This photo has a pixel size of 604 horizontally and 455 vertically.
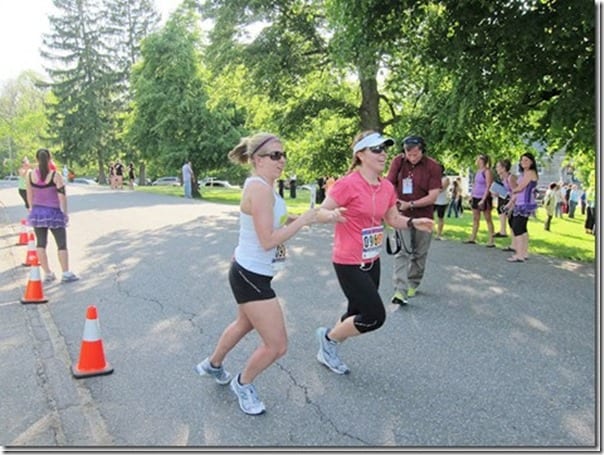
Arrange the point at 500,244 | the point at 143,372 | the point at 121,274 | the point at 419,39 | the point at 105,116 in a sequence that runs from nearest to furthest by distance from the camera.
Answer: the point at 143,372
the point at 121,274
the point at 419,39
the point at 500,244
the point at 105,116

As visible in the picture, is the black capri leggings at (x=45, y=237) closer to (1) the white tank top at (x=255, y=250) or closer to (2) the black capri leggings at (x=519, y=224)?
(1) the white tank top at (x=255, y=250)

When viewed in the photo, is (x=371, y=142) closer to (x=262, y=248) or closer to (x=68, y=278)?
(x=262, y=248)

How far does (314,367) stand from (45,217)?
506cm

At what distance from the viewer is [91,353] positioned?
14.3 ft

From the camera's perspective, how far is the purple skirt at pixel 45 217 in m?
7.66

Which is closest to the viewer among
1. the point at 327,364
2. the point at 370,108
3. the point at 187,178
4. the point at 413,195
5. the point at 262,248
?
the point at 262,248

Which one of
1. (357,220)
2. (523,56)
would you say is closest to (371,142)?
(357,220)

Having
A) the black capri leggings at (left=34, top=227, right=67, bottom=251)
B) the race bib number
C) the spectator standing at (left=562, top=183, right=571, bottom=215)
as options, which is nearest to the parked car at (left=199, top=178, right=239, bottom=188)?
the spectator standing at (left=562, top=183, right=571, bottom=215)

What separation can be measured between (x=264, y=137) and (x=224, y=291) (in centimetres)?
391

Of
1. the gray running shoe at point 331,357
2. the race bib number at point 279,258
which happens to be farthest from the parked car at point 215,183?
the race bib number at point 279,258

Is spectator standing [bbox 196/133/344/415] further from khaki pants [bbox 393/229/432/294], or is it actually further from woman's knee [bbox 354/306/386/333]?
khaki pants [bbox 393/229/432/294]

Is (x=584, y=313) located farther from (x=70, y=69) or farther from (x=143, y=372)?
(x=70, y=69)

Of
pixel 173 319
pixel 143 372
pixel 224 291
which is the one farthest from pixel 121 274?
pixel 143 372

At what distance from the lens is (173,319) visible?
5.92 metres
